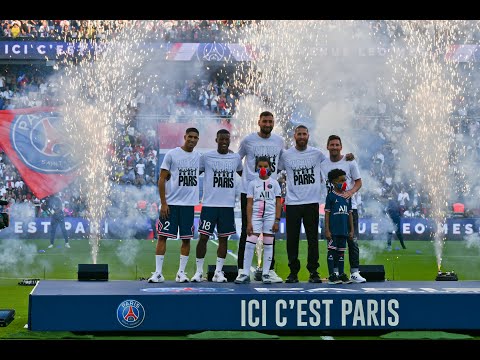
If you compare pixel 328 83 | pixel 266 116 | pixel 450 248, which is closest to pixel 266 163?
pixel 266 116

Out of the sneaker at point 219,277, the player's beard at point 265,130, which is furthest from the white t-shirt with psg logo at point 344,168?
the sneaker at point 219,277

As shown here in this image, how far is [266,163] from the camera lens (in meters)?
9.72

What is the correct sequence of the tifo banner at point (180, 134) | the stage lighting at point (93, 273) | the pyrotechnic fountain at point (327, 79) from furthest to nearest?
the pyrotechnic fountain at point (327, 79), the tifo banner at point (180, 134), the stage lighting at point (93, 273)

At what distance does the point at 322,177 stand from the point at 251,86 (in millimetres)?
18928

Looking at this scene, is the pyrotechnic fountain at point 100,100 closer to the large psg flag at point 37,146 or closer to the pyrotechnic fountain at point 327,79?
the pyrotechnic fountain at point 327,79

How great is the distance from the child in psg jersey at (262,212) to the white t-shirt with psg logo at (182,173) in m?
0.65

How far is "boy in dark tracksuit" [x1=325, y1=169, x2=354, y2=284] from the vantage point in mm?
9719

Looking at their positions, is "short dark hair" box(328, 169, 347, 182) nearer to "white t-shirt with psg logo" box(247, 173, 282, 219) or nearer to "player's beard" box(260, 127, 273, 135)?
"white t-shirt with psg logo" box(247, 173, 282, 219)

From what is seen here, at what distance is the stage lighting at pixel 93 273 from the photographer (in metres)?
10.1

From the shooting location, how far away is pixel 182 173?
9.98 metres

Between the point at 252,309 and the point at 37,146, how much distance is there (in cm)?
1813

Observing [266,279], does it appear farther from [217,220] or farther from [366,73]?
[366,73]

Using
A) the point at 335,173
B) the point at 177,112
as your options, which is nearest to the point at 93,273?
the point at 335,173

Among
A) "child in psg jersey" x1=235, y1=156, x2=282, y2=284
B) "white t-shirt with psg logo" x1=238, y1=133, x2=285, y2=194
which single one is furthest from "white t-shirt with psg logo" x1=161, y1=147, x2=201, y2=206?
"child in psg jersey" x1=235, y1=156, x2=282, y2=284
